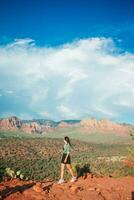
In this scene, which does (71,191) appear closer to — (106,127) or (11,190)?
(11,190)

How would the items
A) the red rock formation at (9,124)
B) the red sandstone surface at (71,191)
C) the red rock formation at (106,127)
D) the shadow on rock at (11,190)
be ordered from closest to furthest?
the shadow on rock at (11,190), the red sandstone surface at (71,191), the red rock formation at (106,127), the red rock formation at (9,124)

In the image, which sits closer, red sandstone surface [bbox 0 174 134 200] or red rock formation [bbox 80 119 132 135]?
red sandstone surface [bbox 0 174 134 200]

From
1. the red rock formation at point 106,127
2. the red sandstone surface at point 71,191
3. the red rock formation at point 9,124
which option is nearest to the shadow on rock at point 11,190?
the red sandstone surface at point 71,191

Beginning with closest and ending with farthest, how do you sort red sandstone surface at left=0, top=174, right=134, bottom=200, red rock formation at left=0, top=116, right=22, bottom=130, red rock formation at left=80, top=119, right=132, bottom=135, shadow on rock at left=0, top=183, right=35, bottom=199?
shadow on rock at left=0, top=183, right=35, bottom=199 < red sandstone surface at left=0, top=174, right=134, bottom=200 < red rock formation at left=80, top=119, right=132, bottom=135 < red rock formation at left=0, top=116, right=22, bottom=130

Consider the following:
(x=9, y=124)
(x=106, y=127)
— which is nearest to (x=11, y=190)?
(x=106, y=127)

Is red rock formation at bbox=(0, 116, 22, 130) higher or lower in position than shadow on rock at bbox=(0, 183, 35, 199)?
higher

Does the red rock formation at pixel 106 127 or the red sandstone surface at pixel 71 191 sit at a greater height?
the red rock formation at pixel 106 127

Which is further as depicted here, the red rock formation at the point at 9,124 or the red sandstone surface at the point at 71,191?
the red rock formation at the point at 9,124

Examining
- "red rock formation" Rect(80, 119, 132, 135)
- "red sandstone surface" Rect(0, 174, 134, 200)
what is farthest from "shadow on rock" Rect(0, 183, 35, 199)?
"red rock formation" Rect(80, 119, 132, 135)

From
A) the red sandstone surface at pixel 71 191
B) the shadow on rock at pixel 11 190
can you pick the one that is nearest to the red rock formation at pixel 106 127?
the red sandstone surface at pixel 71 191

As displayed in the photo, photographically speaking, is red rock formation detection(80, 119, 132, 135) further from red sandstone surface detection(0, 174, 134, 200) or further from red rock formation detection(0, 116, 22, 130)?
red sandstone surface detection(0, 174, 134, 200)

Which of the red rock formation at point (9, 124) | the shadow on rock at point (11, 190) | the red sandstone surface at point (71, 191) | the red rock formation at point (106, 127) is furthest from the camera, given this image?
the red rock formation at point (9, 124)

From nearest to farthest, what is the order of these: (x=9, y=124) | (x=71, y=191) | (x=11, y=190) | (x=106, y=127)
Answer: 1. (x=11, y=190)
2. (x=71, y=191)
3. (x=106, y=127)
4. (x=9, y=124)

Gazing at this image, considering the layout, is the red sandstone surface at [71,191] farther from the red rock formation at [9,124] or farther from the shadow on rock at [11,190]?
the red rock formation at [9,124]
